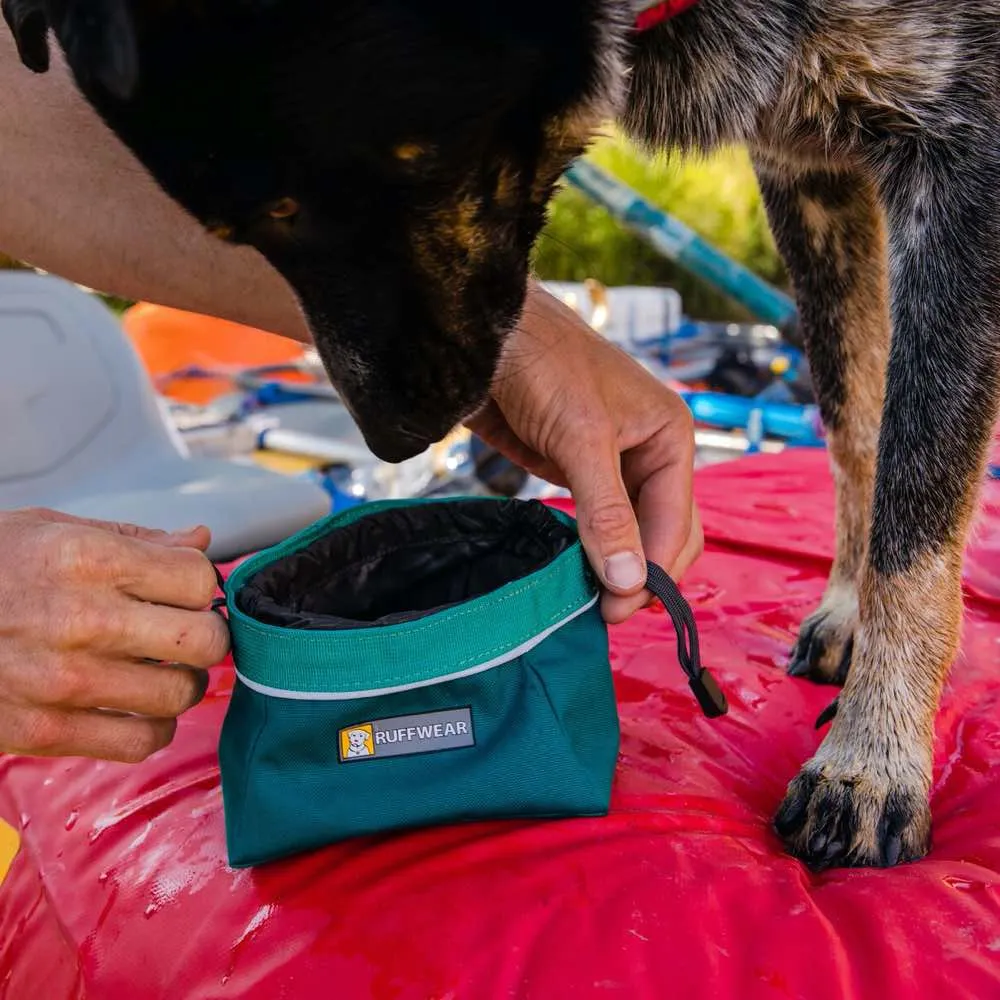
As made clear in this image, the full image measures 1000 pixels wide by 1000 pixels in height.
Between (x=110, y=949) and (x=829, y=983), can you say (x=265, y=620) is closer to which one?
(x=110, y=949)

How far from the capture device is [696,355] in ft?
24.1

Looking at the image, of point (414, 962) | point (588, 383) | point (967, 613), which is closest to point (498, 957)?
point (414, 962)

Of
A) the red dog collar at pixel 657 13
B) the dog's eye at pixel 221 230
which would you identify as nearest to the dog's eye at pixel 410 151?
the dog's eye at pixel 221 230

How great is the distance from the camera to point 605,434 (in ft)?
5.26

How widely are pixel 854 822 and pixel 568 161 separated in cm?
118

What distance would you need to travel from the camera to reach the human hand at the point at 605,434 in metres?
1.51

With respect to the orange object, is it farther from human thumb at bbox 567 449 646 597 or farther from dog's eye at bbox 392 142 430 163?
human thumb at bbox 567 449 646 597

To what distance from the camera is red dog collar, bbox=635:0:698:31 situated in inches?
65.4

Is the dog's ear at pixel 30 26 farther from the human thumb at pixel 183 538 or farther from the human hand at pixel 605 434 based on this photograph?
the human hand at pixel 605 434

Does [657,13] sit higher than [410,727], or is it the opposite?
[657,13]

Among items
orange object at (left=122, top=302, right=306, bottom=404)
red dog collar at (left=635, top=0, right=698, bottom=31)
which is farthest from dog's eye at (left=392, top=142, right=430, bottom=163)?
orange object at (left=122, top=302, right=306, bottom=404)

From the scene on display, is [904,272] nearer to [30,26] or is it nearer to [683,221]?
[30,26]

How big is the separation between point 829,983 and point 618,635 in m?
1.00

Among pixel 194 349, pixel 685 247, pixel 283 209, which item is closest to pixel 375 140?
pixel 283 209
